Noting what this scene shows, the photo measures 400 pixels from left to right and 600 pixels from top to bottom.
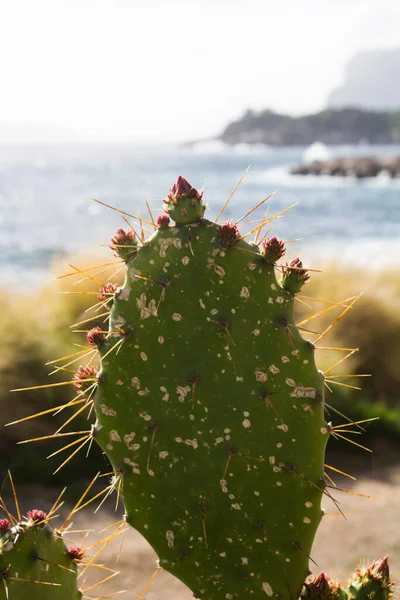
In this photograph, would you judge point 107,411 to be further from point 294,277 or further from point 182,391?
point 294,277

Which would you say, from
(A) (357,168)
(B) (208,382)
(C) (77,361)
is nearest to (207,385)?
(B) (208,382)

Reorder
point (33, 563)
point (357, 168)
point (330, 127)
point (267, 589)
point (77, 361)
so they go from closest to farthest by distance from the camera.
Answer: point (33, 563) < point (267, 589) < point (77, 361) < point (357, 168) < point (330, 127)

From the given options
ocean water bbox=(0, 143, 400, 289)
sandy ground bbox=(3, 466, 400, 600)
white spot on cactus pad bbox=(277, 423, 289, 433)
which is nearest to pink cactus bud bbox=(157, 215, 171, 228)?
white spot on cactus pad bbox=(277, 423, 289, 433)

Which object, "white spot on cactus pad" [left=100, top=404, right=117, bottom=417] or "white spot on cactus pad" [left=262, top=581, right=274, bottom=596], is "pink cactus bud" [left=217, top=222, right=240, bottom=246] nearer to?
"white spot on cactus pad" [left=100, top=404, right=117, bottom=417]

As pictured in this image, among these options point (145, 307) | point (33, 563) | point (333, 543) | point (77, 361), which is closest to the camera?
point (33, 563)

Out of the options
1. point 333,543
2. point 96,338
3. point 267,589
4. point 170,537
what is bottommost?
point 333,543

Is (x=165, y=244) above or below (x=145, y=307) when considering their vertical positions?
above

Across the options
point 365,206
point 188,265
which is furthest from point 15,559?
point 365,206

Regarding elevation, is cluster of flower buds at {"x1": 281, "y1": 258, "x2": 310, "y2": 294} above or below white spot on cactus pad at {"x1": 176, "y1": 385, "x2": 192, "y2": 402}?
above
